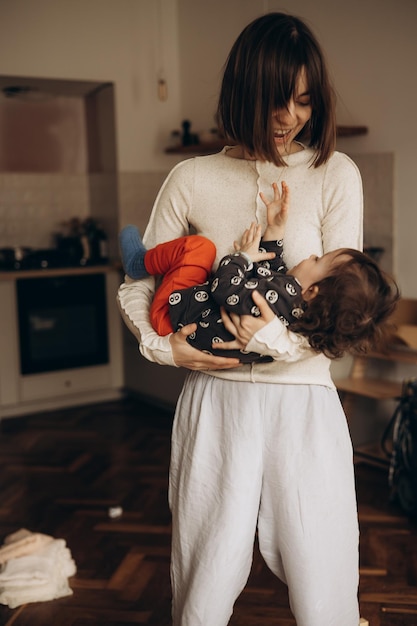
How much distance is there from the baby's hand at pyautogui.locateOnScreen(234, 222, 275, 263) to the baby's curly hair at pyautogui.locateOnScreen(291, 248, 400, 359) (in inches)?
5.2

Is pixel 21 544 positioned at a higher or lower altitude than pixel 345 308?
lower

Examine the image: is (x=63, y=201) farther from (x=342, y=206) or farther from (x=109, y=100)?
(x=342, y=206)

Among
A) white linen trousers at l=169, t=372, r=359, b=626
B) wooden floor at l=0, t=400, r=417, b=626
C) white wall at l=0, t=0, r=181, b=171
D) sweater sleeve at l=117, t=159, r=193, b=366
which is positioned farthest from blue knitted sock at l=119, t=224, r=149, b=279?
white wall at l=0, t=0, r=181, b=171

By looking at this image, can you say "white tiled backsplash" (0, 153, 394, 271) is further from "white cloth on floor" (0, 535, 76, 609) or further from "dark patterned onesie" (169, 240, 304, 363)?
"dark patterned onesie" (169, 240, 304, 363)

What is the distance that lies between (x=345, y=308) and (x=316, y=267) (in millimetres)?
110

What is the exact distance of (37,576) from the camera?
2.75m

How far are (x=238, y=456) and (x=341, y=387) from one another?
2.30 metres

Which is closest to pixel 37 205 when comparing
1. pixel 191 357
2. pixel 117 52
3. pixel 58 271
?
pixel 58 271

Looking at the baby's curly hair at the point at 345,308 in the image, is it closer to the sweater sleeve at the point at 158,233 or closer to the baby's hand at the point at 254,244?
the baby's hand at the point at 254,244

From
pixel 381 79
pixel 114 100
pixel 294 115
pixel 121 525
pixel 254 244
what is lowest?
pixel 121 525

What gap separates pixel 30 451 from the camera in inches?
171

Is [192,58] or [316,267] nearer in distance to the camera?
[316,267]

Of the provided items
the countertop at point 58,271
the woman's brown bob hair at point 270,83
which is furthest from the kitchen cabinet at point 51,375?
the woman's brown bob hair at point 270,83

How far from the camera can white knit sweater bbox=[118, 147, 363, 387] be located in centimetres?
164
